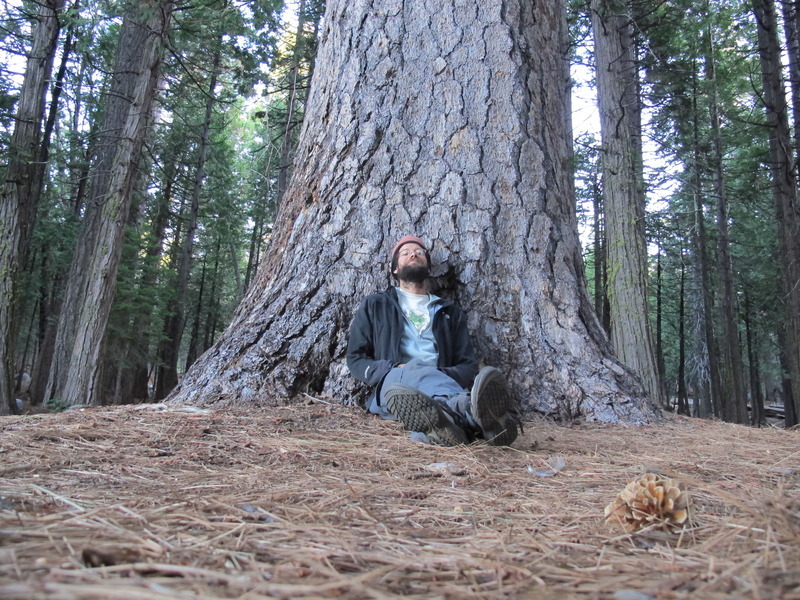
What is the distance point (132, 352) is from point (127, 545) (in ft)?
42.8

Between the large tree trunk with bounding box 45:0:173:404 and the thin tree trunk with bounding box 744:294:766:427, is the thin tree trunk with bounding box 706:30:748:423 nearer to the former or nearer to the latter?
the thin tree trunk with bounding box 744:294:766:427

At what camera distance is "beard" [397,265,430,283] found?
368 cm

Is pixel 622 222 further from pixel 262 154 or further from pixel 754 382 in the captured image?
pixel 754 382

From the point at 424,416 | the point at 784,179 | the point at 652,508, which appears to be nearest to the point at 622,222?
the point at 784,179

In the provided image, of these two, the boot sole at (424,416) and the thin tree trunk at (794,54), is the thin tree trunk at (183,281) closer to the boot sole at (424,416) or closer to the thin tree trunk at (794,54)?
the thin tree trunk at (794,54)

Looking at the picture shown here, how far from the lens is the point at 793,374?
28.7ft

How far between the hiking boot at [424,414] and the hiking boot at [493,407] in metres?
0.13

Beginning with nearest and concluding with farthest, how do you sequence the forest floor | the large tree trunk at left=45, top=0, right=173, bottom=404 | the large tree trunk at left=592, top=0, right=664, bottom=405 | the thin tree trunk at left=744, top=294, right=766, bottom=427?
1. the forest floor
2. the large tree trunk at left=592, top=0, right=664, bottom=405
3. the large tree trunk at left=45, top=0, right=173, bottom=404
4. the thin tree trunk at left=744, top=294, right=766, bottom=427

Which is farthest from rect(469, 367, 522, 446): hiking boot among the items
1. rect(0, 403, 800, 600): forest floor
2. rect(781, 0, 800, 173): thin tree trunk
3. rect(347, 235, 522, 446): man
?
rect(781, 0, 800, 173): thin tree trunk

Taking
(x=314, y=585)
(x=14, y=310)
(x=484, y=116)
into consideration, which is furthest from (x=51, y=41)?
(x=314, y=585)

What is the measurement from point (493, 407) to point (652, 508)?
125 cm

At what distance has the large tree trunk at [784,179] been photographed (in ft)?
28.8

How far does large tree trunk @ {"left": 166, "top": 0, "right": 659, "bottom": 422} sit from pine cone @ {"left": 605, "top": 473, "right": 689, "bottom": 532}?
221 cm

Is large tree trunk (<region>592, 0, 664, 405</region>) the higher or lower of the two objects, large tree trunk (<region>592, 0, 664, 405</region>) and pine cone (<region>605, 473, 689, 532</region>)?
the higher
